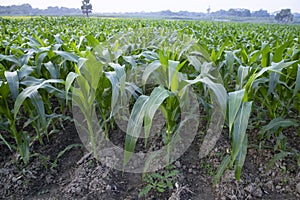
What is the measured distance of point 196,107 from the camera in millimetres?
1590

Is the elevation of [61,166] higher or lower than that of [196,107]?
lower

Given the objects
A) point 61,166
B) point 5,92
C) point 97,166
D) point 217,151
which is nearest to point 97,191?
point 97,166

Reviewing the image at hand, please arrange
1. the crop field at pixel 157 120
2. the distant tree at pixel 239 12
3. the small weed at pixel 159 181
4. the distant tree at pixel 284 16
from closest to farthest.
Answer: the crop field at pixel 157 120, the small weed at pixel 159 181, the distant tree at pixel 284 16, the distant tree at pixel 239 12

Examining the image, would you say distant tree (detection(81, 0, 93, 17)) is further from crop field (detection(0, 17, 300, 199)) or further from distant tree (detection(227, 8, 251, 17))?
crop field (detection(0, 17, 300, 199))

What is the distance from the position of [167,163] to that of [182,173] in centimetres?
11

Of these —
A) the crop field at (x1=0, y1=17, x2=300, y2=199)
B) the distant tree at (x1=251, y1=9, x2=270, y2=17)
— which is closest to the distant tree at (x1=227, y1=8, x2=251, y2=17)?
the distant tree at (x1=251, y1=9, x2=270, y2=17)

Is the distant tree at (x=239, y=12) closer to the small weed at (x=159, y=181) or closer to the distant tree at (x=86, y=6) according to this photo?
the distant tree at (x=86, y=6)

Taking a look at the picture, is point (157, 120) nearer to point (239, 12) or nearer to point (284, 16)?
point (284, 16)

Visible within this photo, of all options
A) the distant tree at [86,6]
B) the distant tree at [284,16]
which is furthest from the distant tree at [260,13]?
the distant tree at [86,6]

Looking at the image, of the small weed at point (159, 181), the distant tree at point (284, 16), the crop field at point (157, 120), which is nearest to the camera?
the crop field at point (157, 120)

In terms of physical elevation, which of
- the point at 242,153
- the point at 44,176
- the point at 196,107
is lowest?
the point at 44,176

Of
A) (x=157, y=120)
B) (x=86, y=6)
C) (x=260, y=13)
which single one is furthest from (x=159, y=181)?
(x=260, y=13)

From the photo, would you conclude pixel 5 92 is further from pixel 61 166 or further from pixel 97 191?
pixel 97 191

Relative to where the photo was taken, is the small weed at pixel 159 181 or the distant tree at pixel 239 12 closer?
the small weed at pixel 159 181
